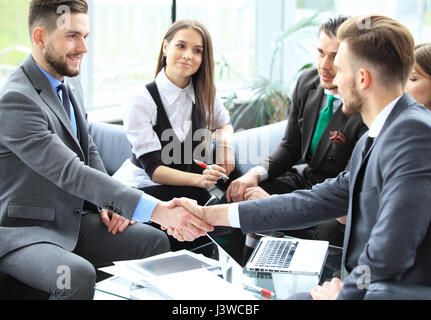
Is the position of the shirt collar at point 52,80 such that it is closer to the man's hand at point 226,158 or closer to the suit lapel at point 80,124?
the suit lapel at point 80,124

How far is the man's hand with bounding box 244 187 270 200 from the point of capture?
2.85 m

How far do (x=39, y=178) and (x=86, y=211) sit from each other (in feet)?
1.37

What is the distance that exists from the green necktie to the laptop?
2.97 feet

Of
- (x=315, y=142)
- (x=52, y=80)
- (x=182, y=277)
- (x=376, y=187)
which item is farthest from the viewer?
(x=315, y=142)

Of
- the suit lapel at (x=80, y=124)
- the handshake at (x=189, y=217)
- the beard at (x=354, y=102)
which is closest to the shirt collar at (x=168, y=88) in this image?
the suit lapel at (x=80, y=124)

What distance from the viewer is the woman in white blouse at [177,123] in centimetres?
290

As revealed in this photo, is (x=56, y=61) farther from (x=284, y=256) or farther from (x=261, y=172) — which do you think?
(x=261, y=172)

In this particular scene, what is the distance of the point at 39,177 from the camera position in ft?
7.09

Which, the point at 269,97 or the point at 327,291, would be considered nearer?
the point at 327,291

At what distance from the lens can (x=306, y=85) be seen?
10.3ft

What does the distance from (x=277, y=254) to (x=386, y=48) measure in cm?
86

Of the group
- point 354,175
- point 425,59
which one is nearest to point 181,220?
point 354,175

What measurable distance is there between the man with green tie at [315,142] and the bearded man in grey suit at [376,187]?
622mm
